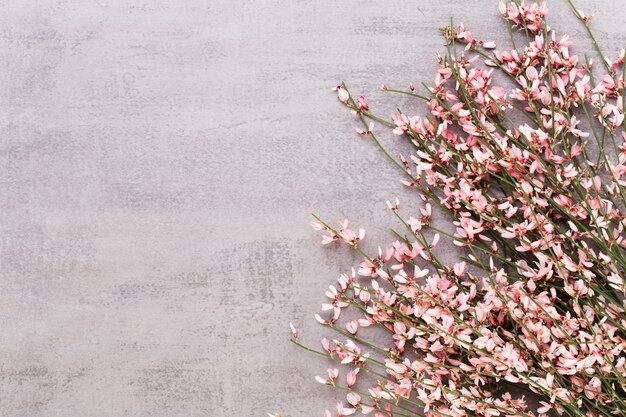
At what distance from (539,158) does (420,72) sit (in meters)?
0.44

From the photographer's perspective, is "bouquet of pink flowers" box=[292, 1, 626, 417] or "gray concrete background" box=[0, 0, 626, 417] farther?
"gray concrete background" box=[0, 0, 626, 417]

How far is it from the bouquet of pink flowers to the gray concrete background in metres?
0.08

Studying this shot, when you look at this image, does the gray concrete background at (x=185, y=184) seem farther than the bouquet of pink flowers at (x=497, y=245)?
Yes

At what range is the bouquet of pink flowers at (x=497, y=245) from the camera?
1.70m

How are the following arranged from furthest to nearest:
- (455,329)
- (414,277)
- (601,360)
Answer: (414,277) < (455,329) < (601,360)

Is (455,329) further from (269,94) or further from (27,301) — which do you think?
(27,301)

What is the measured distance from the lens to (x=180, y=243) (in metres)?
1.92

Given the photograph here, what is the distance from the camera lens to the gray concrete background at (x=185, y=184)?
190 cm

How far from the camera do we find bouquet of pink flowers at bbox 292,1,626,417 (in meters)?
1.70

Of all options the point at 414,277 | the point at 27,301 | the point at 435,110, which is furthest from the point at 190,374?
the point at 435,110

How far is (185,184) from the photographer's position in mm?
1934

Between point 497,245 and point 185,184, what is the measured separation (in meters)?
0.94

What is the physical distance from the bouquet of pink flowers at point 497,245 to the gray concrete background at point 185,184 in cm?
8

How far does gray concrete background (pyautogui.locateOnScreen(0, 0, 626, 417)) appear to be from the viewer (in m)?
1.90
